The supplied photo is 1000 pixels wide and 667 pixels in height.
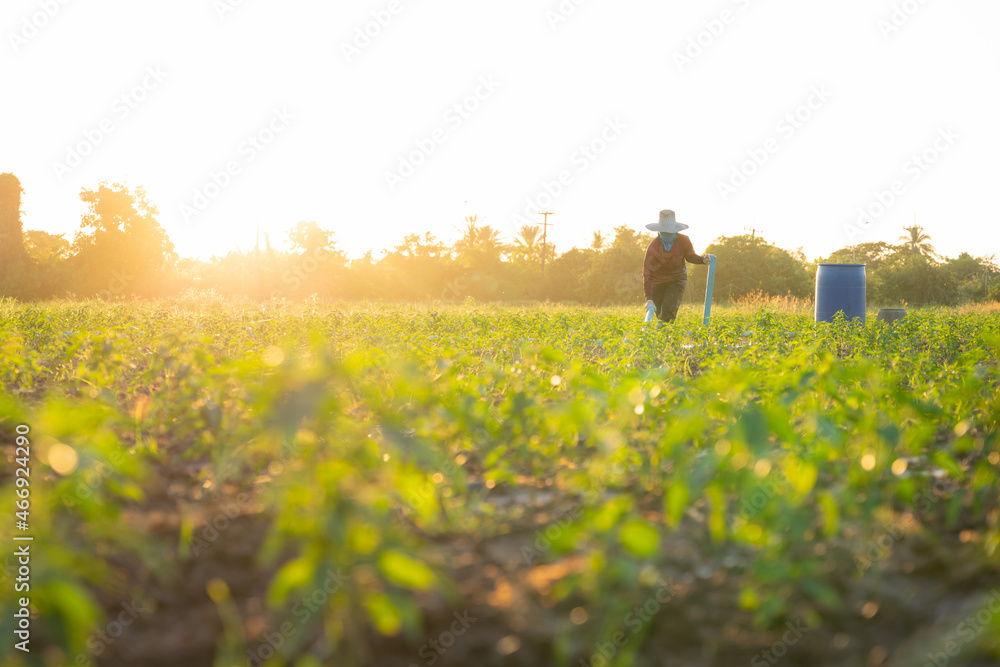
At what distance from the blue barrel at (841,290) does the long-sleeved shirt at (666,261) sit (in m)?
3.41

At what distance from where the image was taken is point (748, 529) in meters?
1.61

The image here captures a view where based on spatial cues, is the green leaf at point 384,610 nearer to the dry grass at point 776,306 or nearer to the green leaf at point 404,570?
the green leaf at point 404,570

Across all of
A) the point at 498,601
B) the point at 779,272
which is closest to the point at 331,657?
the point at 498,601

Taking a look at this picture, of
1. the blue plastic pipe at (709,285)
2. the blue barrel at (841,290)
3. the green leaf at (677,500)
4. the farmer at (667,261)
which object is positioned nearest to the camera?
the green leaf at (677,500)

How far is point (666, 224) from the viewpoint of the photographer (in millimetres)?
8523

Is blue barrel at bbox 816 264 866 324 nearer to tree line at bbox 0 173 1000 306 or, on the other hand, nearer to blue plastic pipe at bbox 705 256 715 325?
blue plastic pipe at bbox 705 256 715 325

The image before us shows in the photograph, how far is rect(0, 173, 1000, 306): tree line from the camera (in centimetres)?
2866

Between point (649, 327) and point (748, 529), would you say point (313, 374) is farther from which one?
point (649, 327)

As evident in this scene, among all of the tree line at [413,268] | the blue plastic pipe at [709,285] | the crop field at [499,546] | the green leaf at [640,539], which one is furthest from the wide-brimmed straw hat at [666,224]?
the tree line at [413,268]

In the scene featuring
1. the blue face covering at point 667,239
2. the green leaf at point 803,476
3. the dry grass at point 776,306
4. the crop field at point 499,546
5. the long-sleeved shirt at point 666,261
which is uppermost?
the blue face covering at point 667,239

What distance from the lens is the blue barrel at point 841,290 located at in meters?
10.5

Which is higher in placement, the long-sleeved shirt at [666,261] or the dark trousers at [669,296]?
the long-sleeved shirt at [666,261]

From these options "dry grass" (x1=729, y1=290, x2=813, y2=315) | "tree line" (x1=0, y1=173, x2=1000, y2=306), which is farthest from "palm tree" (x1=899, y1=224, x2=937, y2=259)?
"dry grass" (x1=729, y1=290, x2=813, y2=315)

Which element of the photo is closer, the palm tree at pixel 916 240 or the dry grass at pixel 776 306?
the dry grass at pixel 776 306
